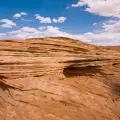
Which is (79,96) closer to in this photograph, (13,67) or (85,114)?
(85,114)

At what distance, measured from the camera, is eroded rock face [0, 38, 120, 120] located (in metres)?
12.9

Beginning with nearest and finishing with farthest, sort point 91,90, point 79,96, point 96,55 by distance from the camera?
point 79,96 < point 91,90 < point 96,55

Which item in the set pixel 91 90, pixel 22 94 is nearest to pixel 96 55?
pixel 91 90

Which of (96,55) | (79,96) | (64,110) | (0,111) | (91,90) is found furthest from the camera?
(96,55)

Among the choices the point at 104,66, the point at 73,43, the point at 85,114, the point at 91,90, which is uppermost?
the point at 73,43

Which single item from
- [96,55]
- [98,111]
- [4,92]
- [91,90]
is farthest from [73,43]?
[4,92]

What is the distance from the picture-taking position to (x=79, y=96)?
14789mm

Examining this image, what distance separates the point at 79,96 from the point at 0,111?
457 cm

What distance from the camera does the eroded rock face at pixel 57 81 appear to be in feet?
42.5

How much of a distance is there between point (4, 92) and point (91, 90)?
5442 millimetres

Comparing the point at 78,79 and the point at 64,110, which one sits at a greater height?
the point at 78,79

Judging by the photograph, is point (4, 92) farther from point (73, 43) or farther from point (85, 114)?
point (73, 43)

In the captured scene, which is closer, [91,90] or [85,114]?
[85,114]

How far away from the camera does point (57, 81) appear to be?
575 inches
